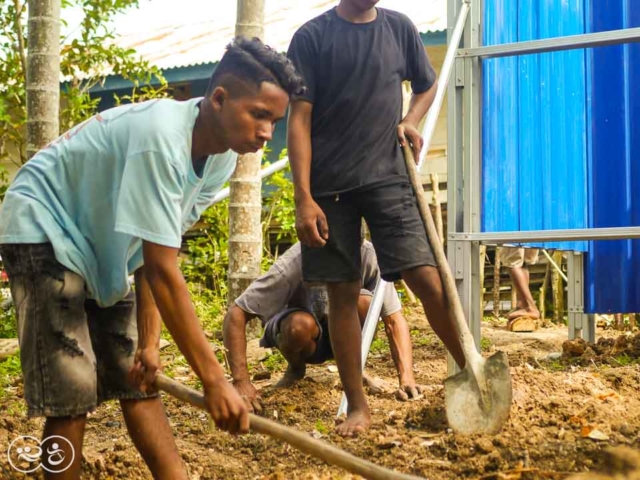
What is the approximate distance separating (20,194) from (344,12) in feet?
6.03

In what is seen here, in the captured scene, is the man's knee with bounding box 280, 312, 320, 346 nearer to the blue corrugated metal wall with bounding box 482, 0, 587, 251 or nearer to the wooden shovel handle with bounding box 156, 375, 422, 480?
the blue corrugated metal wall with bounding box 482, 0, 587, 251

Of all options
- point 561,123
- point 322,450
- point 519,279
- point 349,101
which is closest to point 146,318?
point 322,450

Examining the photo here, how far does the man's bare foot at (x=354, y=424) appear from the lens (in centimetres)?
410

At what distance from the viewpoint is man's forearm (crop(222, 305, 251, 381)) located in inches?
201

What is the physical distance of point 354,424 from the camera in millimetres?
4148

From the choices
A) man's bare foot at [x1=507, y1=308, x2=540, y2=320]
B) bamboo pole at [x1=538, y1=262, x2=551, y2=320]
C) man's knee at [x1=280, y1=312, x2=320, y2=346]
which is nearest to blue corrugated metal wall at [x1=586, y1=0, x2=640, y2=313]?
man's knee at [x1=280, y1=312, x2=320, y2=346]

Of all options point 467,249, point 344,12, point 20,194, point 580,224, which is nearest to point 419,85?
point 344,12

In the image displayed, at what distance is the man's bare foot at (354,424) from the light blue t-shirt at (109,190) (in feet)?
4.21

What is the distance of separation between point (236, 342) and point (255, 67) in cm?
240

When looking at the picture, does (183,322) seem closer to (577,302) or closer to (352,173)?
(352,173)

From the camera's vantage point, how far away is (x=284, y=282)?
5344 millimetres

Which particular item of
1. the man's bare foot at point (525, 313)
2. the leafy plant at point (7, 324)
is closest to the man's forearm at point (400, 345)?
the man's bare foot at point (525, 313)

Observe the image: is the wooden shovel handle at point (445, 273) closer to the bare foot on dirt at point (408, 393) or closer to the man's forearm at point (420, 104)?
the man's forearm at point (420, 104)

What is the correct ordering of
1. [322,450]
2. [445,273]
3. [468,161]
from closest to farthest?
[322,450], [445,273], [468,161]
